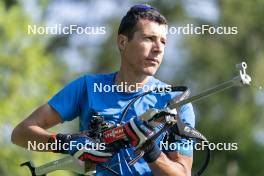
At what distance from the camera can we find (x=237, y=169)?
26.5 metres

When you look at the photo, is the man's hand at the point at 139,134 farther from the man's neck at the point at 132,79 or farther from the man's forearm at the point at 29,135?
the man's forearm at the point at 29,135

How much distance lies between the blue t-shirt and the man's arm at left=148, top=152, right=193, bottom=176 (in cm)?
4

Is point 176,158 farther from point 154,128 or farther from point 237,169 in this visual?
point 237,169

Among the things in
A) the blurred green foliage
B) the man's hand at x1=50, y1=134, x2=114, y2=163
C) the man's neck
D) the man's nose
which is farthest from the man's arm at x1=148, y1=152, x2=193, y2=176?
the blurred green foliage

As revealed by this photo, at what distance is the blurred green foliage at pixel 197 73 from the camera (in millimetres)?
20797

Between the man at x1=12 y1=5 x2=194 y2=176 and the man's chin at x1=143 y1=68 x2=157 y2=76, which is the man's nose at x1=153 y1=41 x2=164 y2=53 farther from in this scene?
the man's chin at x1=143 y1=68 x2=157 y2=76

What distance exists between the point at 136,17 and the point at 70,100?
68 centimetres

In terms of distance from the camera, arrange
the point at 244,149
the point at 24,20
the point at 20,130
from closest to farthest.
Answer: the point at 20,130
the point at 24,20
the point at 244,149

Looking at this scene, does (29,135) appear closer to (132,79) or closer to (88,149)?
(88,149)

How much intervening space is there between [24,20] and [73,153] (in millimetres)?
16016

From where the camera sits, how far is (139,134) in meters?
6.16

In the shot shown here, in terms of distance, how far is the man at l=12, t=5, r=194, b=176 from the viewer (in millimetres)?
6328

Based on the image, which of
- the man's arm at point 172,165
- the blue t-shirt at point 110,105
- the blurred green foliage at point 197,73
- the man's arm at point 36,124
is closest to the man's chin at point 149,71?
the blue t-shirt at point 110,105

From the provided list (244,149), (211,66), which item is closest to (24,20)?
(244,149)
